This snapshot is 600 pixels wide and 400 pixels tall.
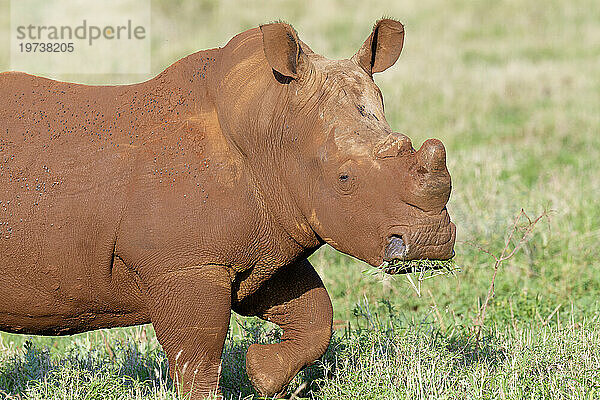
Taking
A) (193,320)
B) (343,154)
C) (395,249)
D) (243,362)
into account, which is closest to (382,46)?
(343,154)

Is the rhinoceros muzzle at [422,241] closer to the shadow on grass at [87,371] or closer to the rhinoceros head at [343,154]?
the rhinoceros head at [343,154]

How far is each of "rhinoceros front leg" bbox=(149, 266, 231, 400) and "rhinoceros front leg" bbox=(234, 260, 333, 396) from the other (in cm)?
43

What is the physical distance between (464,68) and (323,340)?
13.4m

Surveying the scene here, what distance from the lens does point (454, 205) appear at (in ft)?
29.3

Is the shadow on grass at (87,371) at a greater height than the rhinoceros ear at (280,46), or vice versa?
the rhinoceros ear at (280,46)

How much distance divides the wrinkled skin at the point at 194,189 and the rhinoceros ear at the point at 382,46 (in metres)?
0.01

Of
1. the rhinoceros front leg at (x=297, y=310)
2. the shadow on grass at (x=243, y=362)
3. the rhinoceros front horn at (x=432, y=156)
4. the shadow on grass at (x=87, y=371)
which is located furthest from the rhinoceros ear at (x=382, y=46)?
the shadow on grass at (x=87, y=371)

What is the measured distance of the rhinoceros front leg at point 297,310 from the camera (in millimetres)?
4590

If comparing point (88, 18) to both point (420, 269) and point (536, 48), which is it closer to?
point (536, 48)

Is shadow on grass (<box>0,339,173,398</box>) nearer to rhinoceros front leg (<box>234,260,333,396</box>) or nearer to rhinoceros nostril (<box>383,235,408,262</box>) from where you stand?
rhinoceros front leg (<box>234,260,333,396</box>)

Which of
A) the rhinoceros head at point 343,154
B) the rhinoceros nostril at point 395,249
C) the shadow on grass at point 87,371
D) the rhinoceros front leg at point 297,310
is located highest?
the rhinoceros head at point 343,154

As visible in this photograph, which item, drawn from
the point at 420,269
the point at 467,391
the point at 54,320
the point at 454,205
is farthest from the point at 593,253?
the point at 54,320

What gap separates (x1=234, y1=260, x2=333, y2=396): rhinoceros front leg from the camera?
4590 millimetres

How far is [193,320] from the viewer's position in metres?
4.07
